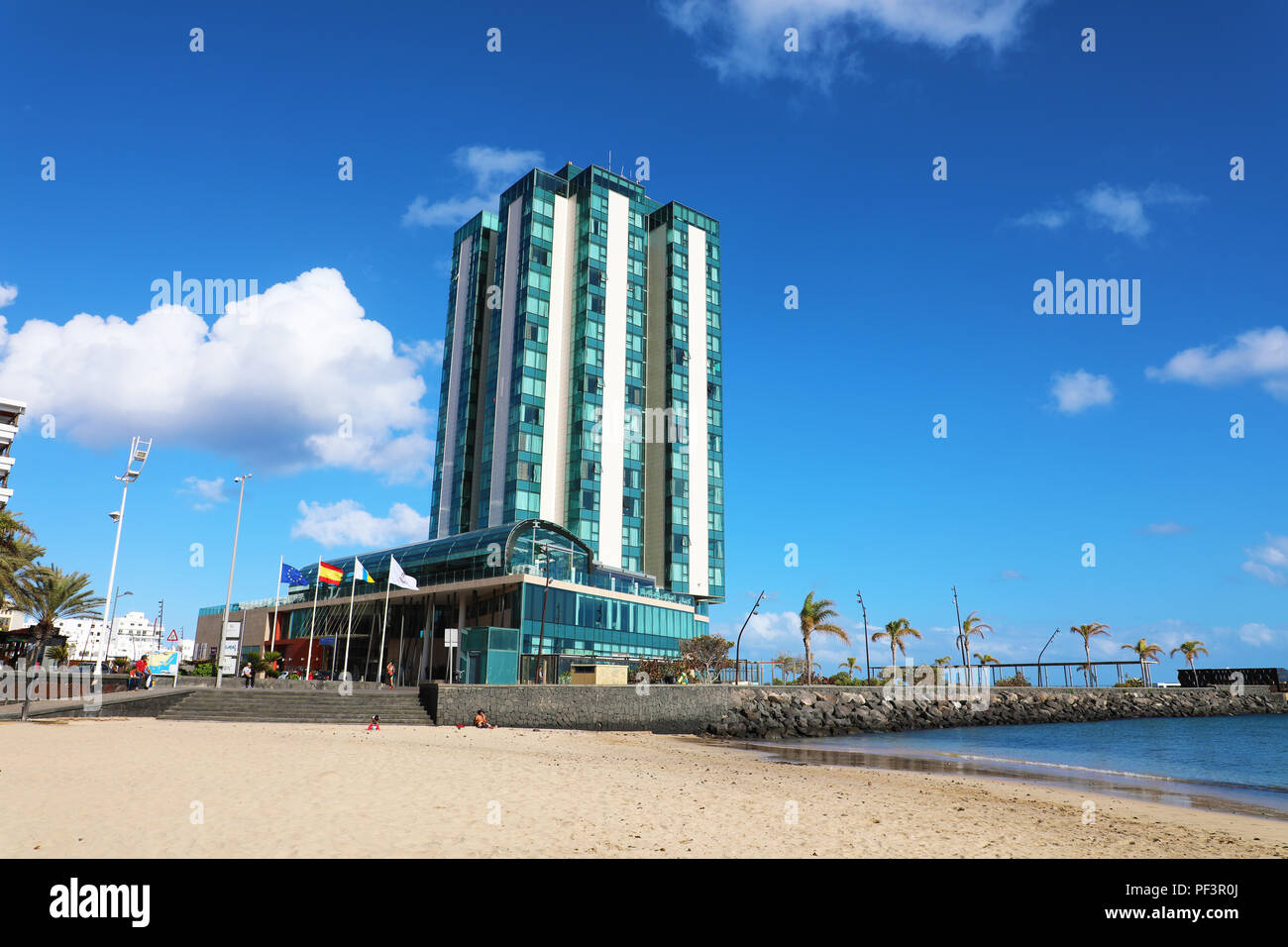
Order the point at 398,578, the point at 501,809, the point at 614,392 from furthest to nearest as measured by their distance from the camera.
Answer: the point at 614,392 < the point at 398,578 < the point at 501,809

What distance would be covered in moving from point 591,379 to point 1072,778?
2661 inches

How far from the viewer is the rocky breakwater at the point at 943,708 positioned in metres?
47.3

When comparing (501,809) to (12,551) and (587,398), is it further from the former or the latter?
(587,398)

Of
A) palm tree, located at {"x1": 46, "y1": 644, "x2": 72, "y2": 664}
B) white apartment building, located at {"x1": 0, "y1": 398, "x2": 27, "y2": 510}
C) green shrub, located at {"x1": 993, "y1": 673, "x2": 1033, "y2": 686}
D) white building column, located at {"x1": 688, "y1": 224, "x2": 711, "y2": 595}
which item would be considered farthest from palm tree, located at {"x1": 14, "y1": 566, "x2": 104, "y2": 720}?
green shrub, located at {"x1": 993, "y1": 673, "x2": 1033, "y2": 686}

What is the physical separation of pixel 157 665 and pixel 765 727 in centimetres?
3786

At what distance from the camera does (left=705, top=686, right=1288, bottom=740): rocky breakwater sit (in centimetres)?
4728

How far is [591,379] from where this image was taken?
88125mm

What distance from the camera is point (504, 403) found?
8800 centimetres

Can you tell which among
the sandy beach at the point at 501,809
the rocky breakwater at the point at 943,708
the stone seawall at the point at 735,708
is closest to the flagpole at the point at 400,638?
the stone seawall at the point at 735,708

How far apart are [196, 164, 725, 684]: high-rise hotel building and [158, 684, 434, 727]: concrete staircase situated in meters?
31.3

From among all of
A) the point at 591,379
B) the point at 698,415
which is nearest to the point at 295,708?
the point at 591,379

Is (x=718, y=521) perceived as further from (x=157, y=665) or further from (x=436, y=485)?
(x=157, y=665)

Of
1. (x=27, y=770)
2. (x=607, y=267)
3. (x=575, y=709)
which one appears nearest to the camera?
(x=27, y=770)
